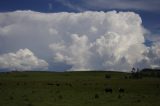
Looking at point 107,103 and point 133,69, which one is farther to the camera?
point 133,69

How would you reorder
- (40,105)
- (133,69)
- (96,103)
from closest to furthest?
(40,105) → (96,103) → (133,69)

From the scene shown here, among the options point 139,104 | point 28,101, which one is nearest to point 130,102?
point 139,104

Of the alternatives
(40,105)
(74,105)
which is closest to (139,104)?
(74,105)

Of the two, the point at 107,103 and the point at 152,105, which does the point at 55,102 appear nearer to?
the point at 107,103

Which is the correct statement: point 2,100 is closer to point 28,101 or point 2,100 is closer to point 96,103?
point 28,101

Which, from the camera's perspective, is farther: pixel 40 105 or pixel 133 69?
pixel 133 69

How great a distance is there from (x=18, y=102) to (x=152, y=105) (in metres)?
13.2

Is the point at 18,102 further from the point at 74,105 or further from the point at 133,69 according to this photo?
the point at 133,69

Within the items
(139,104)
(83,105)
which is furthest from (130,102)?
(83,105)

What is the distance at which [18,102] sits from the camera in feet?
112

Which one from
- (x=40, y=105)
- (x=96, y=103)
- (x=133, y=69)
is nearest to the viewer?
(x=40, y=105)

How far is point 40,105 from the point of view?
1272 inches

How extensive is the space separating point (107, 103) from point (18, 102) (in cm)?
892

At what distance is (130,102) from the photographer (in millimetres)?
35406
